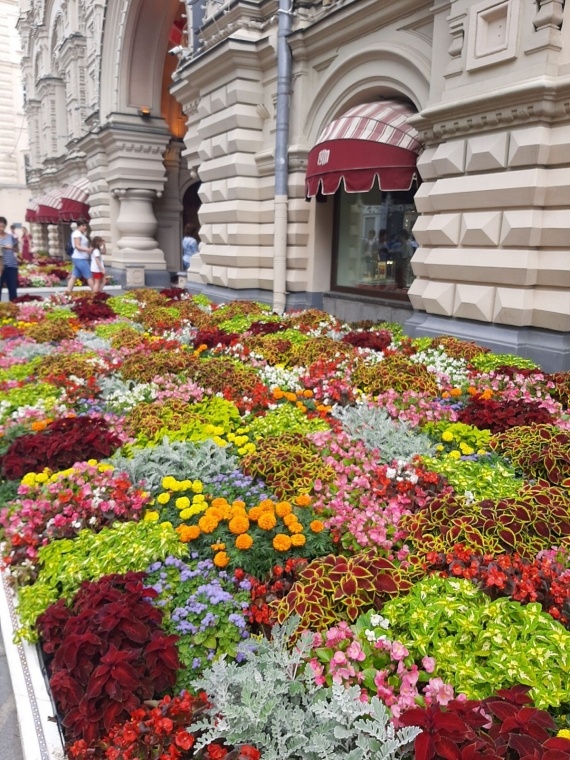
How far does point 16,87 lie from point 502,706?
54988 mm

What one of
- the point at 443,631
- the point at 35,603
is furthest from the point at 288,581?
the point at 35,603

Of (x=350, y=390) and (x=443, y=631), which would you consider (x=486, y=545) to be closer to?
(x=443, y=631)

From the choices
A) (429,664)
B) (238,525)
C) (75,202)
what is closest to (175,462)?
(238,525)

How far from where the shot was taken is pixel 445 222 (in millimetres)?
7215

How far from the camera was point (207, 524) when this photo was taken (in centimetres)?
307

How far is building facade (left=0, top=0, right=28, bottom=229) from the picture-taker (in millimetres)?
45094

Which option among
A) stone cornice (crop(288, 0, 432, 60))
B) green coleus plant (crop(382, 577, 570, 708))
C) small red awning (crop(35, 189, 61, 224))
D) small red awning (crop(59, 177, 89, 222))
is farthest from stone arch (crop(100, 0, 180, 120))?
green coleus plant (crop(382, 577, 570, 708))

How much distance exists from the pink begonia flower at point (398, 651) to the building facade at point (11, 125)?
49577 mm

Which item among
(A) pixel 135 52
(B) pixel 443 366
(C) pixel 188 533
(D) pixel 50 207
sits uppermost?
(A) pixel 135 52

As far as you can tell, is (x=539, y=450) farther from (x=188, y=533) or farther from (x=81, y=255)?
(x=81, y=255)

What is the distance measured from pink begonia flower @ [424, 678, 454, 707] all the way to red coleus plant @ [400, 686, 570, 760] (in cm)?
3

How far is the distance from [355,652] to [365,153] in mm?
7512

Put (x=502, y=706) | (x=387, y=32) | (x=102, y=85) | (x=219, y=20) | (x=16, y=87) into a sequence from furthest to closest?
(x=16, y=87), (x=102, y=85), (x=219, y=20), (x=387, y=32), (x=502, y=706)

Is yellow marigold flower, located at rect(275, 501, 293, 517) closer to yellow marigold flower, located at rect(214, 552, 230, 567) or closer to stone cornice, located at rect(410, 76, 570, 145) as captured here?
yellow marigold flower, located at rect(214, 552, 230, 567)
